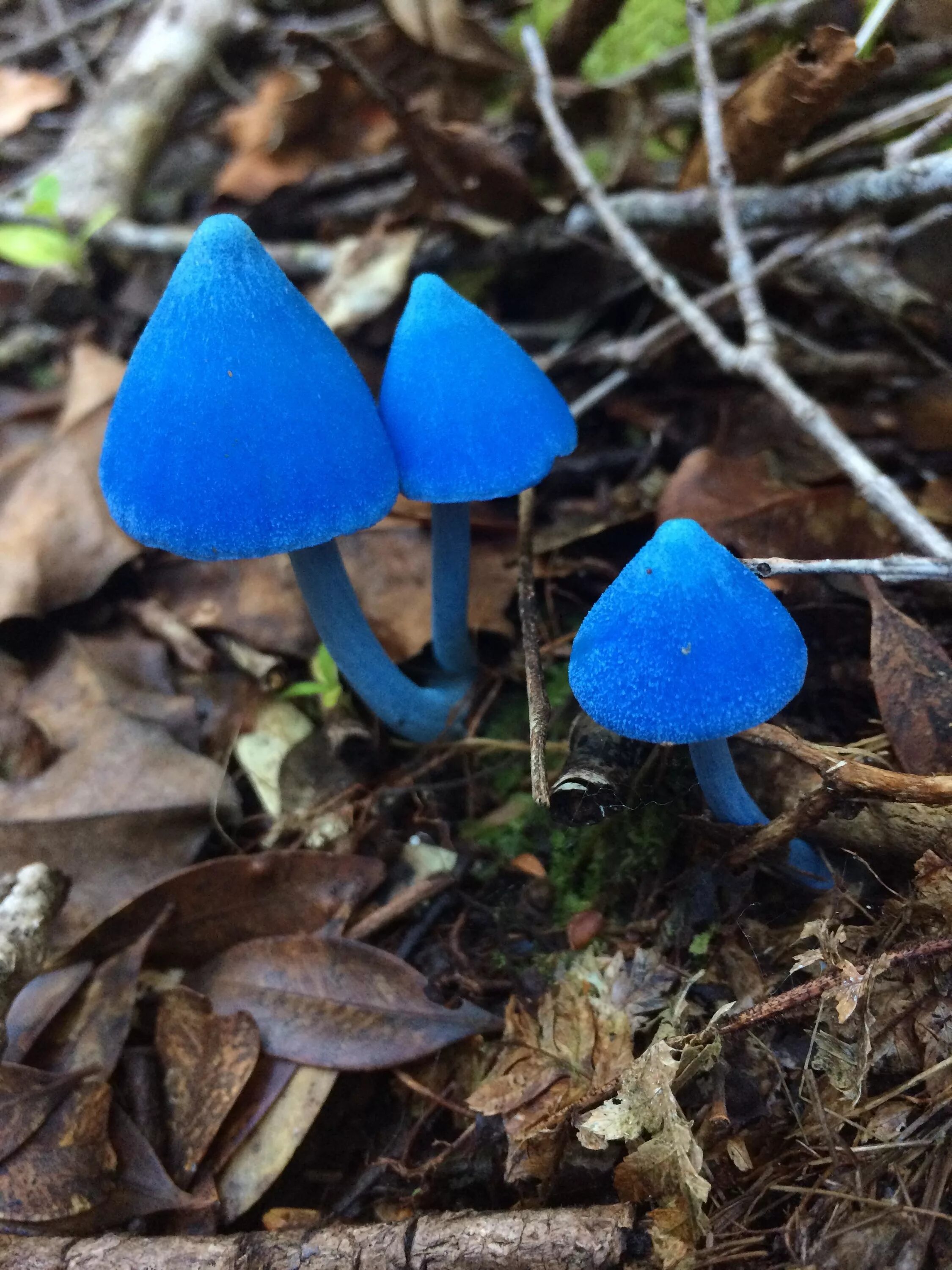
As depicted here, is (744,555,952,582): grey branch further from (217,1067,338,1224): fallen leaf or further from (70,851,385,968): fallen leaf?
(217,1067,338,1224): fallen leaf

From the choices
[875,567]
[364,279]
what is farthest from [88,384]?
[875,567]

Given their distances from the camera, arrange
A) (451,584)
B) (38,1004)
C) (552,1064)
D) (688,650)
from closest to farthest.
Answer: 1. (688,650)
2. (552,1064)
3. (38,1004)
4. (451,584)

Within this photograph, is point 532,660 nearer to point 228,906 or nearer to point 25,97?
point 228,906

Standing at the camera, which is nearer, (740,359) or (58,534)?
(740,359)

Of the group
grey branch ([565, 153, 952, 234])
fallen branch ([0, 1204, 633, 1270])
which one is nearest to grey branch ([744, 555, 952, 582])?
grey branch ([565, 153, 952, 234])

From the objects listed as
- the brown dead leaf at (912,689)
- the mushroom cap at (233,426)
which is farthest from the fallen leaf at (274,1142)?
the brown dead leaf at (912,689)

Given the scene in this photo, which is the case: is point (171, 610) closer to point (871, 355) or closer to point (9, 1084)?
point (9, 1084)

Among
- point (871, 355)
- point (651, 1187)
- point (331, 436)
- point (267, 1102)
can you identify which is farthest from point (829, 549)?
point (267, 1102)

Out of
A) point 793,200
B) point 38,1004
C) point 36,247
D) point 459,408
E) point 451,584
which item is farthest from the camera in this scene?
point 36,247
